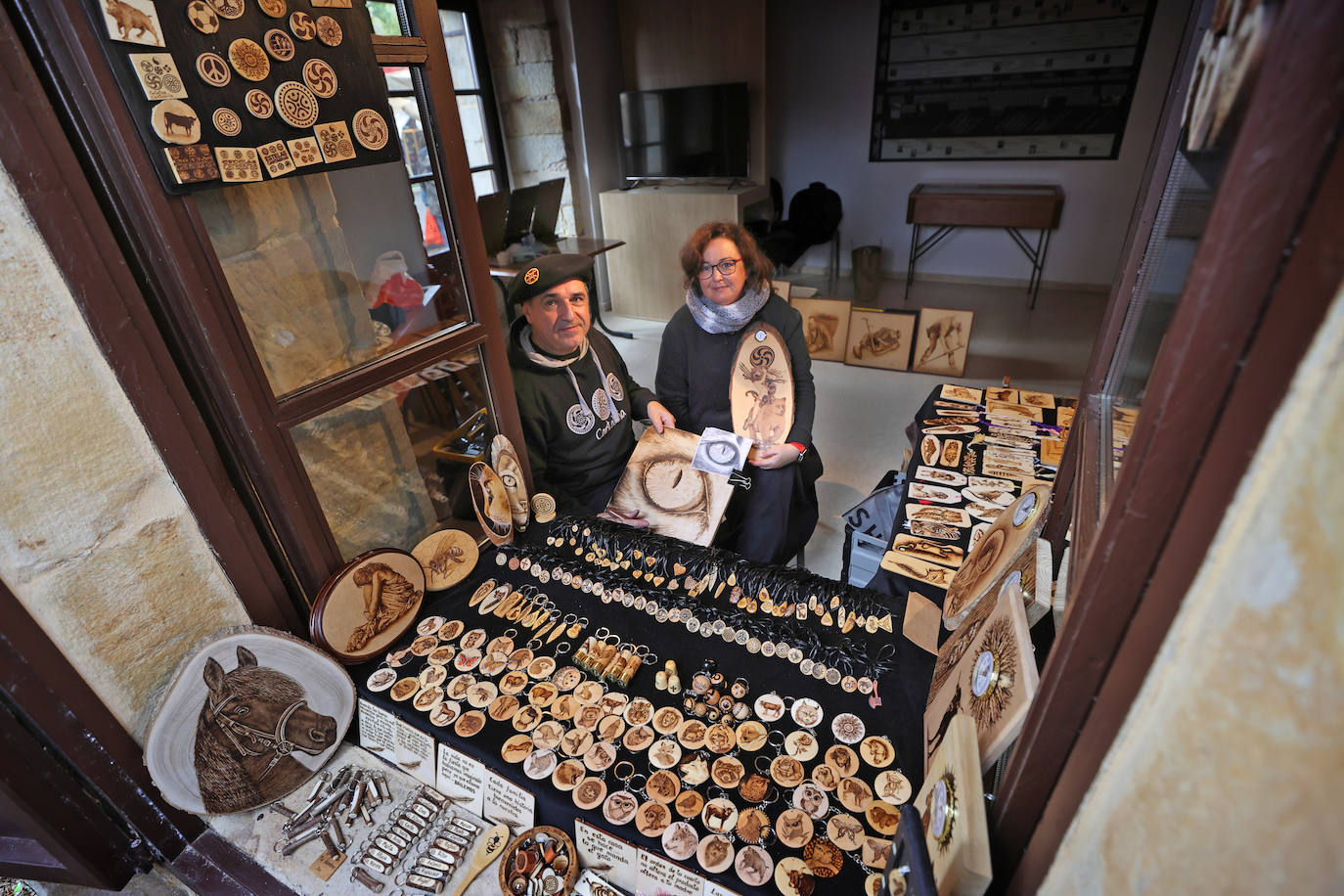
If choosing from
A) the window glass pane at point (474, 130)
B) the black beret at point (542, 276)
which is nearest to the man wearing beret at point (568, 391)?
the black beret at point (542, 276)

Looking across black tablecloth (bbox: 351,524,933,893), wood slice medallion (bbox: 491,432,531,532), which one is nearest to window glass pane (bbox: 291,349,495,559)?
wood slice medallion (bbox: 491,432,531,532)

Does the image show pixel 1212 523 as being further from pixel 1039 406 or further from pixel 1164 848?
pixel 1039 406

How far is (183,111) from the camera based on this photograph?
934mm

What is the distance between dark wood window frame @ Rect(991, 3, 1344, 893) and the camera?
33cm

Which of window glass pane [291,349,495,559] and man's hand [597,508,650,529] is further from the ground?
window glass pane [291,349,495,559]

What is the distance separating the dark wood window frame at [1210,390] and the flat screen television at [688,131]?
5.53m

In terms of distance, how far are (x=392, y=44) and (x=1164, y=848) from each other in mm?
1643

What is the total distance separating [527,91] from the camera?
5184mm

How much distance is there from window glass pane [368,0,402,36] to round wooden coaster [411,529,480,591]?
1.13 meters

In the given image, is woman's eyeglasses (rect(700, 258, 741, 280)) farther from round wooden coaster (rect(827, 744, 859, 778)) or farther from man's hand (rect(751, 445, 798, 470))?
round wooden coaster (rect(827, 744, 859, 778))

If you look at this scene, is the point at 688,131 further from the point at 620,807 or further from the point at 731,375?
the point at 620,807

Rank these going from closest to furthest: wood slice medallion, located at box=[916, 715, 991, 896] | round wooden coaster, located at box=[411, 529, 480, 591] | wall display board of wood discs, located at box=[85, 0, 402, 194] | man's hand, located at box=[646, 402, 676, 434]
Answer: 1. wood slice medallion, located at box=[916, 715, 991, 896]
2. wall display board of wood discs, located at box=[85, 0, 402, 194]
3. round wooden coaster, located at box=[411, 529, 480, 591]
4. man's hand, located at box=[646, 402, 676, 434]

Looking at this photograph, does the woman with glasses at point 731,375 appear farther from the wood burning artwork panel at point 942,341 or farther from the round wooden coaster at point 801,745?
the wood burning artwork panel at point 942,341

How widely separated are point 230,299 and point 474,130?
4.72 meters
